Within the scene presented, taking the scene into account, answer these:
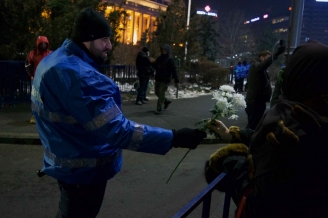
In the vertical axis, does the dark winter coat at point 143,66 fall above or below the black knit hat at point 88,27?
below

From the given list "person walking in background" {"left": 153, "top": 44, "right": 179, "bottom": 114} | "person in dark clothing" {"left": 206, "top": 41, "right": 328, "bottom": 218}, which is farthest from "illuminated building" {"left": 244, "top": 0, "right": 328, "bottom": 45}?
"person in dark clothing" {"left": 206, "top": 41, "right": 328, "bottom": 218}

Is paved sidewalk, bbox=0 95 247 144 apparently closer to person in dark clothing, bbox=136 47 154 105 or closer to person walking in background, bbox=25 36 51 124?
person in dark clothing, bbox=136 47 154 105

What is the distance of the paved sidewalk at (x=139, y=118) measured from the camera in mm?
7408

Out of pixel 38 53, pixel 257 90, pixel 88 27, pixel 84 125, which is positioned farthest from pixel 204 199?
pixel 38 53

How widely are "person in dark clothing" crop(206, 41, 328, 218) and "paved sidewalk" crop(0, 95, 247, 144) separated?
20.6 feet

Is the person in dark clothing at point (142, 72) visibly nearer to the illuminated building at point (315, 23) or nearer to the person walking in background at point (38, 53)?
the person walking in background at point (38, 53)

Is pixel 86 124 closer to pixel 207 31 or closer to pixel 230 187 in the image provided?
pixel 230 187

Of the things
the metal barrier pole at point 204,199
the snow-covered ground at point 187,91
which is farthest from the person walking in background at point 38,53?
the snow-covered ground at point 187,91

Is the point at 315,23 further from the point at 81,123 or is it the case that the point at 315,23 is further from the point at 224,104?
the point at 81,123

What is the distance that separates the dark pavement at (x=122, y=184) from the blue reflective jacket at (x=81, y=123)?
2059mm

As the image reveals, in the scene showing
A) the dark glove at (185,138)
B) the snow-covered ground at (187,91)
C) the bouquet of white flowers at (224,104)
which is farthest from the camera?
the snow-covered ground at (187,91)

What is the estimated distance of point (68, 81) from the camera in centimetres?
211

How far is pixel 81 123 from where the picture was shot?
6.97ft

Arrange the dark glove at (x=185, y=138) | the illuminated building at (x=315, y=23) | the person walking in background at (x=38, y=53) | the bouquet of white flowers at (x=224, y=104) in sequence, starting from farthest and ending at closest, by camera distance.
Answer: the illuminated building at (x=315, y=23) < the person walking in background at (x=38, y=53) < the bouquet of white flowers at (x=224, y=104) < the dark glove at (x=185, y=138)
